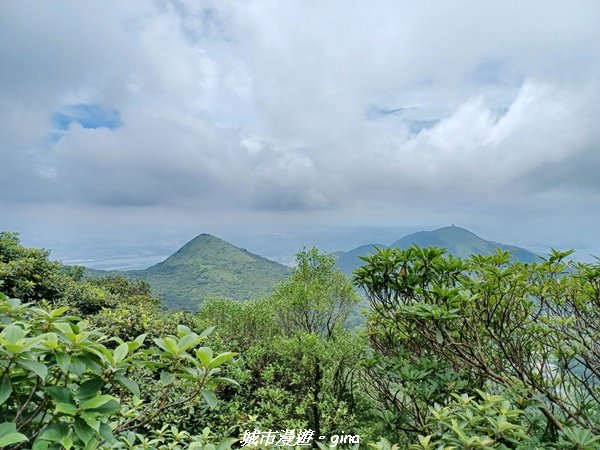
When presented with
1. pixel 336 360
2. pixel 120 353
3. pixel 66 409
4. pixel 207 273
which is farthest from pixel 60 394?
pixel 207 273

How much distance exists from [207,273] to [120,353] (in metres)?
61.6

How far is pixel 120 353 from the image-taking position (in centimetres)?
128

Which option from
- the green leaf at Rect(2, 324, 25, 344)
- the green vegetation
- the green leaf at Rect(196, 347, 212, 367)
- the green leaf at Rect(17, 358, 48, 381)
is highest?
the green leaf at Rect(2, 324, 25, 344)

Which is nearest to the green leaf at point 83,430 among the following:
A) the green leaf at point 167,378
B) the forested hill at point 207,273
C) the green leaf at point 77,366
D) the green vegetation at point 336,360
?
the green vegetation at point 336,360

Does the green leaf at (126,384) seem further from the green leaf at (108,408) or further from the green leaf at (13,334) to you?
the green leaf at (13,334)

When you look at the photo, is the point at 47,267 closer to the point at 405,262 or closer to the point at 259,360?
the point at 259,360

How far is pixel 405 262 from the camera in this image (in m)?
3.54

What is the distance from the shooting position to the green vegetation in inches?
49.9

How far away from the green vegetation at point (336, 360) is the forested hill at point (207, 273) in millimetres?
37429

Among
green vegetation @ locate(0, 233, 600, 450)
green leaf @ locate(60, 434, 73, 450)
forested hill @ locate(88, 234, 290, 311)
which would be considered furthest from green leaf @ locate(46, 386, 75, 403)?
forested hill @ locate(88, 234, 290, 311)

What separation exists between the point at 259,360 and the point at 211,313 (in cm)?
168

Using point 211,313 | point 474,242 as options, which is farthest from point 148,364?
point 474,242

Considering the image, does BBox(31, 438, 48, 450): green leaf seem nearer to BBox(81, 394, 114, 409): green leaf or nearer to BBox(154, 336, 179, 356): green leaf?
BBox(81, 394, 114, 409): green leaf

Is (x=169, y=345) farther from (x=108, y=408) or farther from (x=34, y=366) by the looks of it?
(x=34, y=366)
